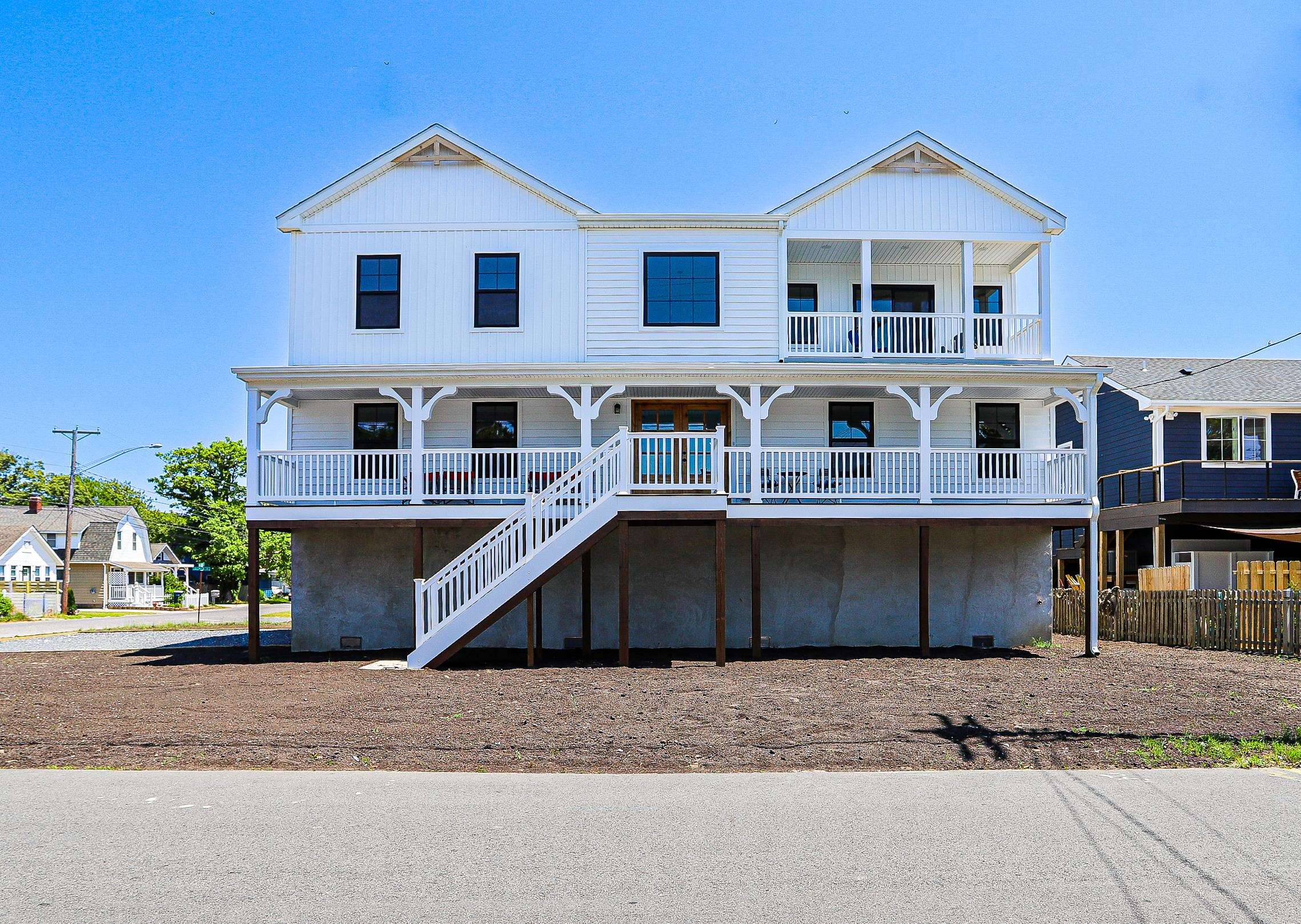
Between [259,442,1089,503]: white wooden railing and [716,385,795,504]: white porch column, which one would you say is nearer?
[716,385,795,504]: white porch column

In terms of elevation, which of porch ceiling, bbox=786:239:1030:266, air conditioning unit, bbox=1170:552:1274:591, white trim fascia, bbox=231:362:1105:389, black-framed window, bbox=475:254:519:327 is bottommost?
air conditioning unit, bbox=1170:552:1274:591

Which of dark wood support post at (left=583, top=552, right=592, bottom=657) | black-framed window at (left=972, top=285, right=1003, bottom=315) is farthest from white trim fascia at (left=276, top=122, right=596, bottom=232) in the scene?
black-framed window at (left=972, top=285, right=1003, bottom=315)

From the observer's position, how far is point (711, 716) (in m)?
11.7

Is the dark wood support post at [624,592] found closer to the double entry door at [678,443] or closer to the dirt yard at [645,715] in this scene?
the dirt yard at [645,715]

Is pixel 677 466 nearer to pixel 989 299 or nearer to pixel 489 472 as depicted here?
pixel 489 472

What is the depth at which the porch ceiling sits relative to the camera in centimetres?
2134

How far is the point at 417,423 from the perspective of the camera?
19.0 meters

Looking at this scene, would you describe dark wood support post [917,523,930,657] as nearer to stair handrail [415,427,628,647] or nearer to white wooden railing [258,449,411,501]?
stair handrail [415,427,628,647]

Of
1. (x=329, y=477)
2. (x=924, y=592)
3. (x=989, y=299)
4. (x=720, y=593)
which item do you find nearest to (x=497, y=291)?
(x=329, y=477)

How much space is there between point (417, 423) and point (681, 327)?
5458 millimetres

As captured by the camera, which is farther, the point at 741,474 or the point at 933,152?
the point at 933,152

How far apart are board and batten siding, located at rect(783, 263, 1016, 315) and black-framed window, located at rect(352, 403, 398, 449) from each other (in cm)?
854

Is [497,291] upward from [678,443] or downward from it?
upward

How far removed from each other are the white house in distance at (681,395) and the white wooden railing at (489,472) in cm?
7
